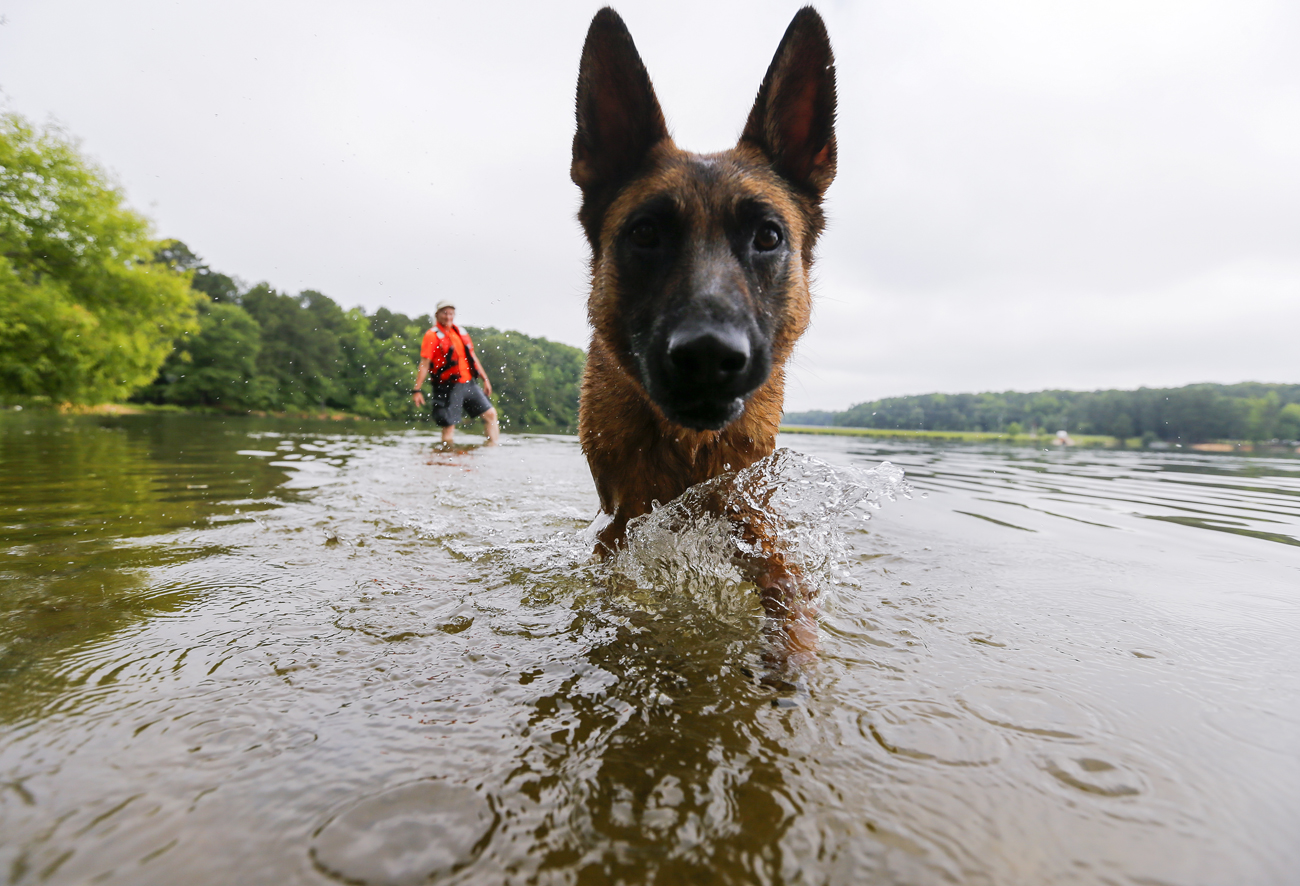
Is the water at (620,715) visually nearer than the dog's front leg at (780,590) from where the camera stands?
Yes

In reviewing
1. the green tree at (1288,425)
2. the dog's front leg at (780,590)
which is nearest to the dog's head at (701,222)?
the dog's front leg at (780,590)

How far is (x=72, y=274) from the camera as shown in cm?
1981

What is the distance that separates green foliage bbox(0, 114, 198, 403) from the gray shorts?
19584 mm

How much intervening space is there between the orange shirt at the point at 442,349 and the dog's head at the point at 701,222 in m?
6.82

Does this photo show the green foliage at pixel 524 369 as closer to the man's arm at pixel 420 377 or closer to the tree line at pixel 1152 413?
the man's arm at pixel 420 377

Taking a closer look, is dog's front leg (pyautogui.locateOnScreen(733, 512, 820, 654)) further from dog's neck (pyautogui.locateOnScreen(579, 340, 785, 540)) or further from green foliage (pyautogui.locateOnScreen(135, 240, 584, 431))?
green foliage (pyautogui.locateOnScreen(135, 240, 584, 431))

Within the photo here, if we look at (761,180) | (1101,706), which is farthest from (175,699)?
(761,180)

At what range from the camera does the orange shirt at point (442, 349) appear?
9.44m

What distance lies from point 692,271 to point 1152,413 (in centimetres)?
3142

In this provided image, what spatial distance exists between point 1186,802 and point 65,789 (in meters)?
2.67

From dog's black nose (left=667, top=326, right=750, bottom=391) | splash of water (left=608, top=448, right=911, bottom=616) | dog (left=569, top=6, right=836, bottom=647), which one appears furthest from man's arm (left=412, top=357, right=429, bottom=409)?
dog's black nose (left=667, top=326, right=750, bottom=391)

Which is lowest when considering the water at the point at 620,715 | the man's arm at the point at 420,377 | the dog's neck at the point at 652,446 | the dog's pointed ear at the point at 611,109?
the water at the point at 620,715

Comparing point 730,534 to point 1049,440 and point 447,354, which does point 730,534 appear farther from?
point 1049,440

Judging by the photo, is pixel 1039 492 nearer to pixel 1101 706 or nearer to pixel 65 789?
pixel 1101 706
